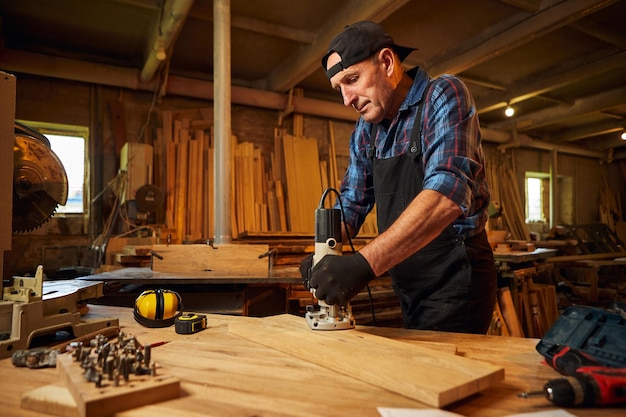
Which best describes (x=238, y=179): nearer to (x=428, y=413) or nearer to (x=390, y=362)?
(x=390, y=362)

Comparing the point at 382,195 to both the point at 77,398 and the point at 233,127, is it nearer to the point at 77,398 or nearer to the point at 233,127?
the point at 77,398

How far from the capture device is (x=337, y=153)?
6.93 metres

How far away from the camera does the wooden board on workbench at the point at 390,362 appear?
30.9 inches

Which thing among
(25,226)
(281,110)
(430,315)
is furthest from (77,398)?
(281,110)

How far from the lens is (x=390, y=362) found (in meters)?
0.91

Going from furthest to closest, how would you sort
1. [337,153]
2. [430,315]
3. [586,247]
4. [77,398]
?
[586,247] < [337,153] < [430,315] < [77,398]

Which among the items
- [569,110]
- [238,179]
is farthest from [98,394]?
[569,110]

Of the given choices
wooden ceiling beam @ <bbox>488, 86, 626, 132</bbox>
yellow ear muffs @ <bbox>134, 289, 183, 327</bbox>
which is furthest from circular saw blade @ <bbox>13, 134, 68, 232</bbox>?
wooden ceiling beam @ <bbox>488, 86, 626, 132</bbox>

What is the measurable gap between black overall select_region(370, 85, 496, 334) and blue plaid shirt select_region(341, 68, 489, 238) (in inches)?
2.0

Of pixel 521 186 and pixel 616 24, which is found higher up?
pixel 616 24

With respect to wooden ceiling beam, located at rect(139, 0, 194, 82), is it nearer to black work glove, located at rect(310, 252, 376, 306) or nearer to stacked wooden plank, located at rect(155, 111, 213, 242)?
stacked wooden plank, located at rect(155, 111, 213, 242)

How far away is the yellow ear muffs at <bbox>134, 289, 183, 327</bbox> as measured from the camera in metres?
1.37

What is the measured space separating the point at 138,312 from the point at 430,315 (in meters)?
1.04

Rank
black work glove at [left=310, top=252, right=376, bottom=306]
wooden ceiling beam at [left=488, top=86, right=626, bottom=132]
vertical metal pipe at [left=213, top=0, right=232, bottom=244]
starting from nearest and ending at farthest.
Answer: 1. black work glove at [left=310, top=252, right=376, bottom=306]
2. vertical metal pipe at [left=213, top=0, right=232, bottom=244]
3. wooden ceiling beam at [left=488, top=86, right=626, bottom=132]
